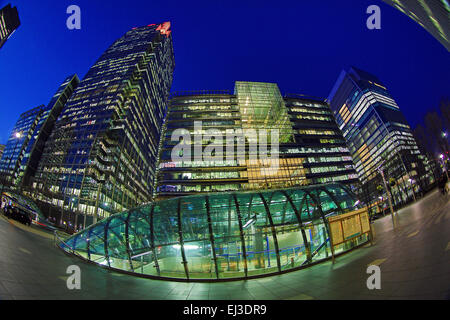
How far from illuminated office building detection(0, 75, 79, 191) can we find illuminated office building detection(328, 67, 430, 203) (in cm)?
16353

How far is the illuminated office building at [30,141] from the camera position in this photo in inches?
3602

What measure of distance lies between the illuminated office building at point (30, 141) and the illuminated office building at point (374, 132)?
16353cm

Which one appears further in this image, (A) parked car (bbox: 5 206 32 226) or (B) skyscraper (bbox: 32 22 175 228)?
(B) skyscraper (bbox: 32 22 175 228)

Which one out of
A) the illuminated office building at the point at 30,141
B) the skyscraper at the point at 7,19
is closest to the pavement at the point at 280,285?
the skyscraper at the point at 7,19

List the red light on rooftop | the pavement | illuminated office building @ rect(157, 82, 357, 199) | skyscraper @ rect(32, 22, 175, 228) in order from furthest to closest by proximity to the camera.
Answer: the red light on rooftop
illuminated office building @ rect(157, 82, 357, 199)
skyscraper @ rect(32, 22, 175, 228)
the pavement

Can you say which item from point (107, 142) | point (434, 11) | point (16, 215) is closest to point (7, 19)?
point (16, 215)

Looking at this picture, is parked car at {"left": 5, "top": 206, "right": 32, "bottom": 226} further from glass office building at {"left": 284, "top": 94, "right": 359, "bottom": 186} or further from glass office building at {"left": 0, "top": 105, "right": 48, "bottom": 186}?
glass office building at {"left": 0, "top": 105, "right": 48, "bottom": 186}

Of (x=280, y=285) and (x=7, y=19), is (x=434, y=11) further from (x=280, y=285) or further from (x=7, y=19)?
(x=7, y=19)

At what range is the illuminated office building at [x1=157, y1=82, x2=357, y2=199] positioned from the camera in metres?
59.9

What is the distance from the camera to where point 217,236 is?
39.1 ft

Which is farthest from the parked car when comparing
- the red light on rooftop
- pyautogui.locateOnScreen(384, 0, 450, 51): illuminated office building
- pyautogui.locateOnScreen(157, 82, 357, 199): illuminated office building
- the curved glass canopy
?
the red light on rooftop

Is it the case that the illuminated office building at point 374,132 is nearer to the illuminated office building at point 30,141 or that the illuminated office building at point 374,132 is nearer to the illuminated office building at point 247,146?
the illuminated office building at point 247,146

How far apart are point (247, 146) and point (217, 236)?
5751cm
